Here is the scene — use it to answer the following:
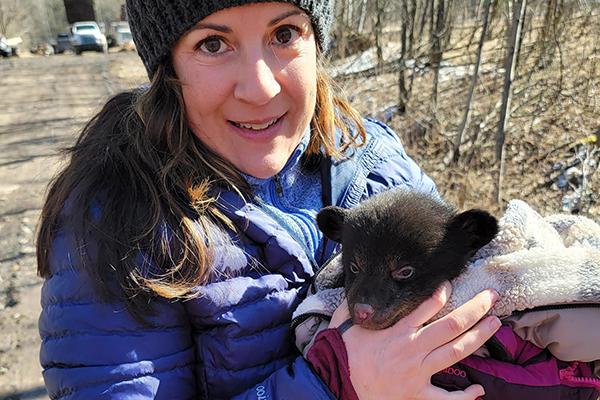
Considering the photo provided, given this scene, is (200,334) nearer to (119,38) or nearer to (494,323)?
(494,323)

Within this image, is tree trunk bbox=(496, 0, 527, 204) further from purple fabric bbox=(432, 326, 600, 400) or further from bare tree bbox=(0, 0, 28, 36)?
bare tree bbox=(0, 0, 28, 36)

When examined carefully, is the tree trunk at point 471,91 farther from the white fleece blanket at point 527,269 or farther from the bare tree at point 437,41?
the white fleece blanket at point 527,269

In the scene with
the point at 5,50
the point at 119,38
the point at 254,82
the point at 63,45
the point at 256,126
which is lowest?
the point at 63,45

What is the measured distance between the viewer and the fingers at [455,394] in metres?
1.68

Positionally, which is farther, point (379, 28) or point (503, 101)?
point (379, 28)

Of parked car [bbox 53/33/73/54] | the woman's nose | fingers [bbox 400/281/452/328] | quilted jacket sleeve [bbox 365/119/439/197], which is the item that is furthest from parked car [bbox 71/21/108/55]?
fingers [bbox 400/281/452/328]

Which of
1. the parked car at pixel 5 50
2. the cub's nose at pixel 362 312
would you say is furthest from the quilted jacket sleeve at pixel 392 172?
the parked car at pixel 5 50

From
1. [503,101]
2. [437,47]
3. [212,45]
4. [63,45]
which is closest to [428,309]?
[212,45]

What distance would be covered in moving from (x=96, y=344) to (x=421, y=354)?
3.12 feet

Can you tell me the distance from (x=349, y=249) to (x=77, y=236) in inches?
35.7

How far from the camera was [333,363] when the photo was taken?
5.90 ft

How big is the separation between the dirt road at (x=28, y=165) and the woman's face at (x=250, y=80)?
77 centimetres

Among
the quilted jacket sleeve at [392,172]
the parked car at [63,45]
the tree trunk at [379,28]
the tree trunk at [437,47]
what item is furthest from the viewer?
the parked car at [63,45]

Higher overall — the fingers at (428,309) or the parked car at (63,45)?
the fingers at (428,309)
